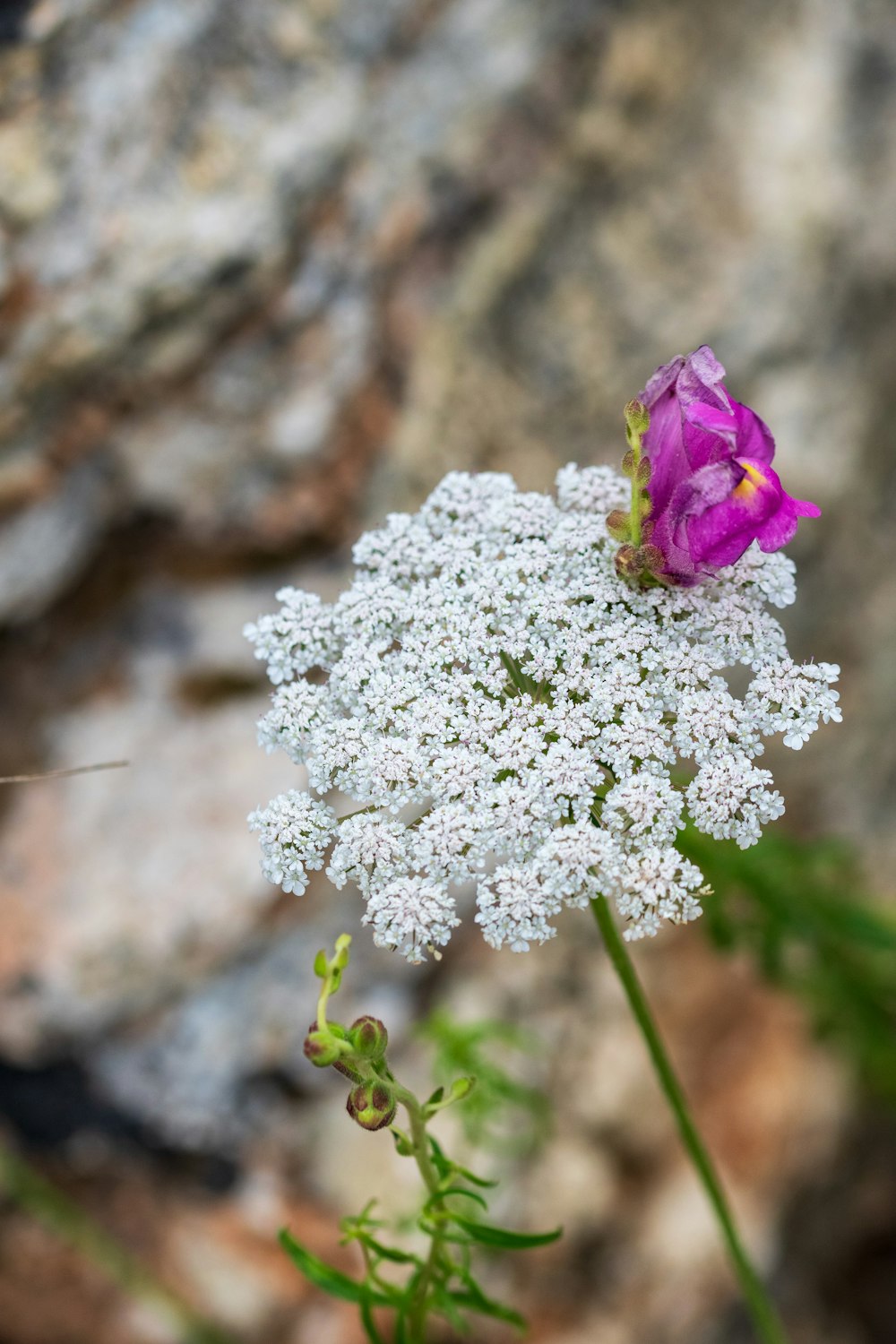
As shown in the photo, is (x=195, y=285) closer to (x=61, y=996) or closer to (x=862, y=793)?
(x=61, y=996)

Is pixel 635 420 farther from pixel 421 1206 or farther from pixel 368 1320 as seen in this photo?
pixel 368 1320

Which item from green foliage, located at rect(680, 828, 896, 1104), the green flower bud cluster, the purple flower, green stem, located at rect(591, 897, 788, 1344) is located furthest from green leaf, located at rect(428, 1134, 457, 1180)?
the purple flower

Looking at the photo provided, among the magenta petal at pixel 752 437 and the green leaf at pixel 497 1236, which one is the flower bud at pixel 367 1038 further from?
the magenta petal at pixel 752 437

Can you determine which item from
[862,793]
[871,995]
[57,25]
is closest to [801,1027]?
[871,995]

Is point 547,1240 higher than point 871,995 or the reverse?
the reverse

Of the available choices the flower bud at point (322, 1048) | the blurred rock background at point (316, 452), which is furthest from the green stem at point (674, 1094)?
the blurred rock background at point (316, 452)

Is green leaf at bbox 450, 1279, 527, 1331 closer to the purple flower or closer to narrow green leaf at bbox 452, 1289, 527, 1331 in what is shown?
narrow green leaf at bbox 452, 1289, 527, 1331

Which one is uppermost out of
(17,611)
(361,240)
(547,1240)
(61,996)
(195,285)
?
(361,240)
